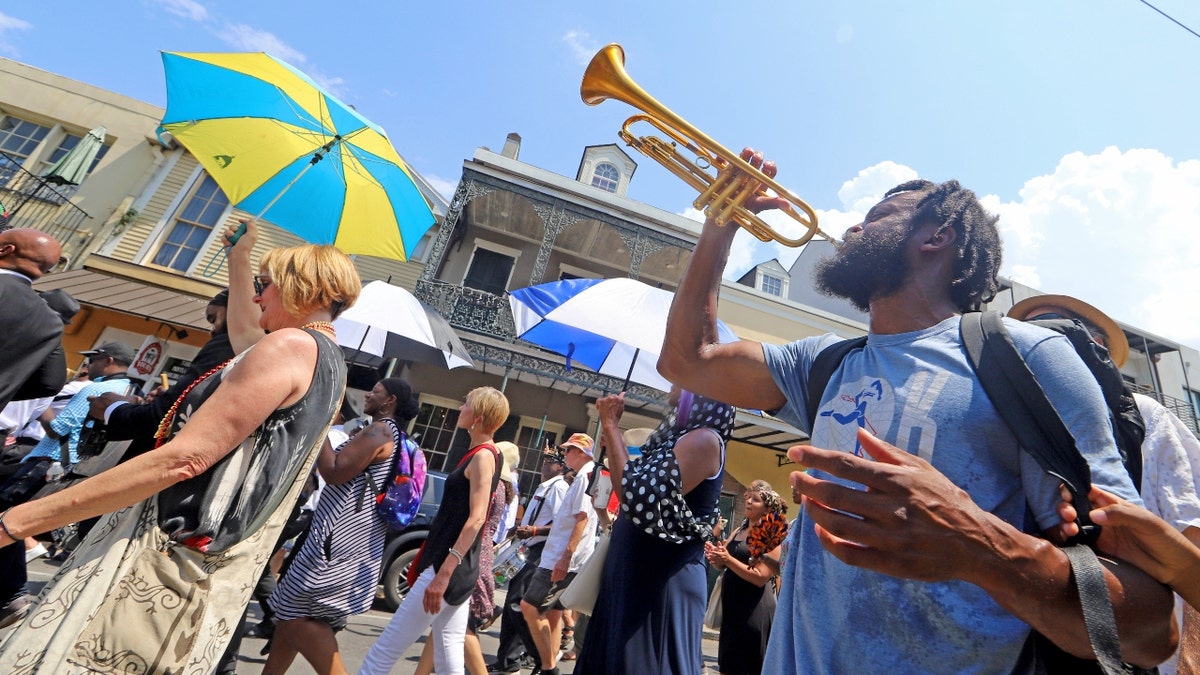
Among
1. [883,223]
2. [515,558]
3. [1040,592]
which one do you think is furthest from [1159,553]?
[515,558]

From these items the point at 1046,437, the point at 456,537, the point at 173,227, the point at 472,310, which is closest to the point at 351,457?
the point at 456,537

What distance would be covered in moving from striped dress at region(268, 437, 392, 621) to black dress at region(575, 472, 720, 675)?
4.61 ft

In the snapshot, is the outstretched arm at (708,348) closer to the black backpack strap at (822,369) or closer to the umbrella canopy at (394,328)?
the black backpack strap at (822,369)

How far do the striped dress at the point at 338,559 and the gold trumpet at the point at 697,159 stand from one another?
225 cm

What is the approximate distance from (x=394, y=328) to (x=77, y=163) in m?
12.3

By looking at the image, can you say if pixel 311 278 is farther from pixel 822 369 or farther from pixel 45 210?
pixel 45 210

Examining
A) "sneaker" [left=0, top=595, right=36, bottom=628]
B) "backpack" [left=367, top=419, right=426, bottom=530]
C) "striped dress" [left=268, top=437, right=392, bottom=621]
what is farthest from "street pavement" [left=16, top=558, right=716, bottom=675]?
"backpack" [left=367, top=419, right=426, bottom=530]

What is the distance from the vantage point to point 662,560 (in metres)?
2.19

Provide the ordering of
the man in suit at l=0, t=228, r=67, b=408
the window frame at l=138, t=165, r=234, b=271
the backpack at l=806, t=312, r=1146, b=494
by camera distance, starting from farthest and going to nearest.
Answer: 1. the window frame at l=138, t=165, r=234, b=271
2. the man in suit at l=0, t=228, r=67, b=408
3. the backpack at l=806, t=312, r=1146, b=494

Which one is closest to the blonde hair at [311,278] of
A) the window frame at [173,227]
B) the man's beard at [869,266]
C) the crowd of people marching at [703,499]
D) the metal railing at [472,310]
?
the crowd of people marching at [703,499]

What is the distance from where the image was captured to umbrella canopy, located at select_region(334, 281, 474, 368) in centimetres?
597

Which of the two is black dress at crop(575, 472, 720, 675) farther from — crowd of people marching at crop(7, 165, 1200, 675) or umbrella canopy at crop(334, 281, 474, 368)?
umbrella canopy at crop(334, 281, 474, 368)

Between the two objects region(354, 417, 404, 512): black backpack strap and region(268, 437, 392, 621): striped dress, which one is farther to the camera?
region(354, 417, 404, 512): black backpack strap

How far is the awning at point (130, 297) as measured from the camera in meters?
11.1
